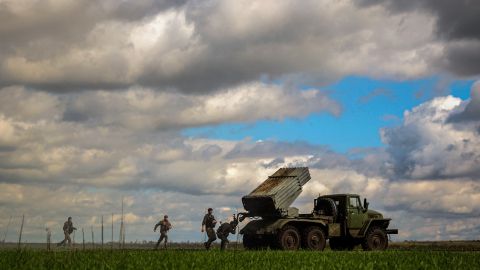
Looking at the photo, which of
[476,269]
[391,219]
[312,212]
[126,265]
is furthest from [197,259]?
[391,219]

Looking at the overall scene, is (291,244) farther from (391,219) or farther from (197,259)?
(197,259)

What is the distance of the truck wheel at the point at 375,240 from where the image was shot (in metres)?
30.5

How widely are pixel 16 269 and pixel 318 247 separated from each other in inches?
684

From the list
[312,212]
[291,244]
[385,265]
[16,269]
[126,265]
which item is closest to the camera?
[16,269]

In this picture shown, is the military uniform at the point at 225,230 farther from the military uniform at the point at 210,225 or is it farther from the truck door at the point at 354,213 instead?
the truck door at the point at 354,213

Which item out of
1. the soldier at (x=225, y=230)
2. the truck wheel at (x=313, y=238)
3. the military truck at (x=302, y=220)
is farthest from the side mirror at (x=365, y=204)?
the soldier at (x=225, y=230)

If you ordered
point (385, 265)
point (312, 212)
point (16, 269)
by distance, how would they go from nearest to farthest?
point (16, 269), point (385, 265), point (312, 212)

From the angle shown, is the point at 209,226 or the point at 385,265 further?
the point at 209,226

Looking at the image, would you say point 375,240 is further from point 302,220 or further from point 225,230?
point 225,230

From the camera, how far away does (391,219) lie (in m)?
31.5

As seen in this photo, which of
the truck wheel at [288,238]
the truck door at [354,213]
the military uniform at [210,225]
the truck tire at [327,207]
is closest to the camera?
the truck wheel at [288,238]

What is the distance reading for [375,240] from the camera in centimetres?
3095

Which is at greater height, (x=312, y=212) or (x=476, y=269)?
(x=312, y=212)

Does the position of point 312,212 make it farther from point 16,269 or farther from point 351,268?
point 16,269
